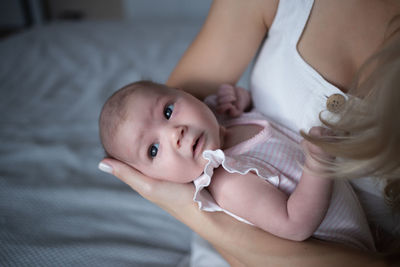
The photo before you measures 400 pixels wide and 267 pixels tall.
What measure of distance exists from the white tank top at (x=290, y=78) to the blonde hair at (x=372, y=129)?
0.16 m

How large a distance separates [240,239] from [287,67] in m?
0.41

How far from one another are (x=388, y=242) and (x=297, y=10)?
592 millimetres

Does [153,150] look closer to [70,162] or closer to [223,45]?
[223,45]

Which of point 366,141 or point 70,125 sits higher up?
point 366,141

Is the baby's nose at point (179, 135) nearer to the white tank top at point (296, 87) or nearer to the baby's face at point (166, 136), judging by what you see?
the baby's face at point (166, 136)

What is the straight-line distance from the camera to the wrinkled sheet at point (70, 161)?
83 cm

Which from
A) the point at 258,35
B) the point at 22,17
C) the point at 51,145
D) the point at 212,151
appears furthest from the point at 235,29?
the point at 22,17

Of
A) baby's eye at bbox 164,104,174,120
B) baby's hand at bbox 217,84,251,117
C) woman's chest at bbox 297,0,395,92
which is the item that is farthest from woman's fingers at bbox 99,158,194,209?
woman's chest at bbox 297,0,395,92

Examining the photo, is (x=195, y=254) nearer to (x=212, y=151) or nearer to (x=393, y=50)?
(x=212, y=151)

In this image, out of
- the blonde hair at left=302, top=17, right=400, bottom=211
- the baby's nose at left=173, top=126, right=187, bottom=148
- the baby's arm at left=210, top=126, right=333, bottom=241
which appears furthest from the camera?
the baby's nose at left=173, top=126, right=187, bottom=148

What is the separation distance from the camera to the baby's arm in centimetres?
60

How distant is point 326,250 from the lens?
628mm

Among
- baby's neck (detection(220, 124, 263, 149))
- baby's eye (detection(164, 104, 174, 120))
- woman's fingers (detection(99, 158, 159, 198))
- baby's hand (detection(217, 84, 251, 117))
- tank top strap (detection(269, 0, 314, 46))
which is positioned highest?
tank top strap (detection(269, 0, 314, 46))

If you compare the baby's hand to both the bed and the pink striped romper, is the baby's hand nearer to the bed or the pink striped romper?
the pink striped romper
